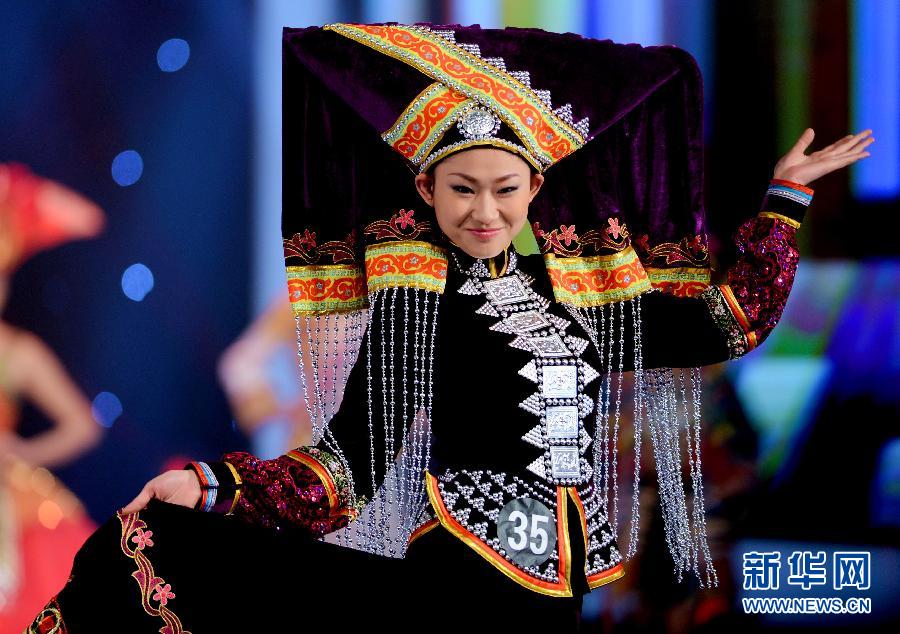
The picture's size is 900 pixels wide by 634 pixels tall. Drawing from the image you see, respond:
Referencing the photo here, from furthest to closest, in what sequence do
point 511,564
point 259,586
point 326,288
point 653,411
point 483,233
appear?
point 653,411, point 326,288, point 483,233, point 511,564, point 259,586

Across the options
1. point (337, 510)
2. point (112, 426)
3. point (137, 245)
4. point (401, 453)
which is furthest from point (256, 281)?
point (337, 510)

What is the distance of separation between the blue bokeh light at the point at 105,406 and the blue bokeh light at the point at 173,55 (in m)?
0.91

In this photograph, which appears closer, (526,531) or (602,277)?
(526,531)

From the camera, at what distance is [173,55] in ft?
10.2

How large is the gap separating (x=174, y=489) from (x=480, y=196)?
70cm

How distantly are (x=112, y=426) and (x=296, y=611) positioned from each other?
1578 mm

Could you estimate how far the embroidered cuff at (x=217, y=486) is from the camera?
180 cm

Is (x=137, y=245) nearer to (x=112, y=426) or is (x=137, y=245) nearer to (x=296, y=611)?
(x=112, y=426)

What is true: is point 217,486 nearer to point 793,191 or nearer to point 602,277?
point 602,277

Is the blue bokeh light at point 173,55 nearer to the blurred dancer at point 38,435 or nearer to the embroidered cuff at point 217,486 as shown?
the blurred dancer at point 38,435

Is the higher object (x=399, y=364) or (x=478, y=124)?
(x=478, y=124)

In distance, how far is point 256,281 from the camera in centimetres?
309

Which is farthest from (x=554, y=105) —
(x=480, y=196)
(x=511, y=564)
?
(x=511, y=564)

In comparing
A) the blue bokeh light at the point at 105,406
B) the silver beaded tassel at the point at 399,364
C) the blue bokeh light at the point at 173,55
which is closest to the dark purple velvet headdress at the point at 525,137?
the silver beaded tassel at the point at 399,364
